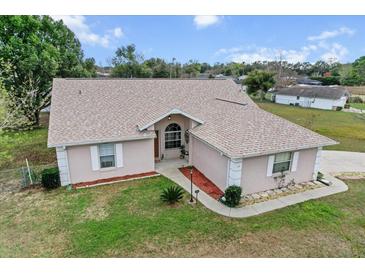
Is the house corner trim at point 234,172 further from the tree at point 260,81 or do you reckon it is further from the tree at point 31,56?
the tree at point 260,81

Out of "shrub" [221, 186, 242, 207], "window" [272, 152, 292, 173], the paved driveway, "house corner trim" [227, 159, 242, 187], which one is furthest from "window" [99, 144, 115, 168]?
the paved driveway

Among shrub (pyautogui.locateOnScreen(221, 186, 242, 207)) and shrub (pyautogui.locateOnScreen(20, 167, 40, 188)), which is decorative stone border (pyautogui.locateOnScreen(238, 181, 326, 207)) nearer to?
shrub (pyautogui.locateOnScreen(221, 186, 242, 207))

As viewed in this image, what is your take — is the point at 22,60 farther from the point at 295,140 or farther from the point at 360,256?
the point at 360,256

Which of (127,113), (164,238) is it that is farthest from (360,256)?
(127,113)

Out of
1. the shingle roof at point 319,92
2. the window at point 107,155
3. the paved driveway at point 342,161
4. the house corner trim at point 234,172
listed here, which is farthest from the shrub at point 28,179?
the shingle roof at point 319,92

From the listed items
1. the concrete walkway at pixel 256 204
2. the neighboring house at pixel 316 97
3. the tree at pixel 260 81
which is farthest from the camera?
the tree at pixel 260 81
